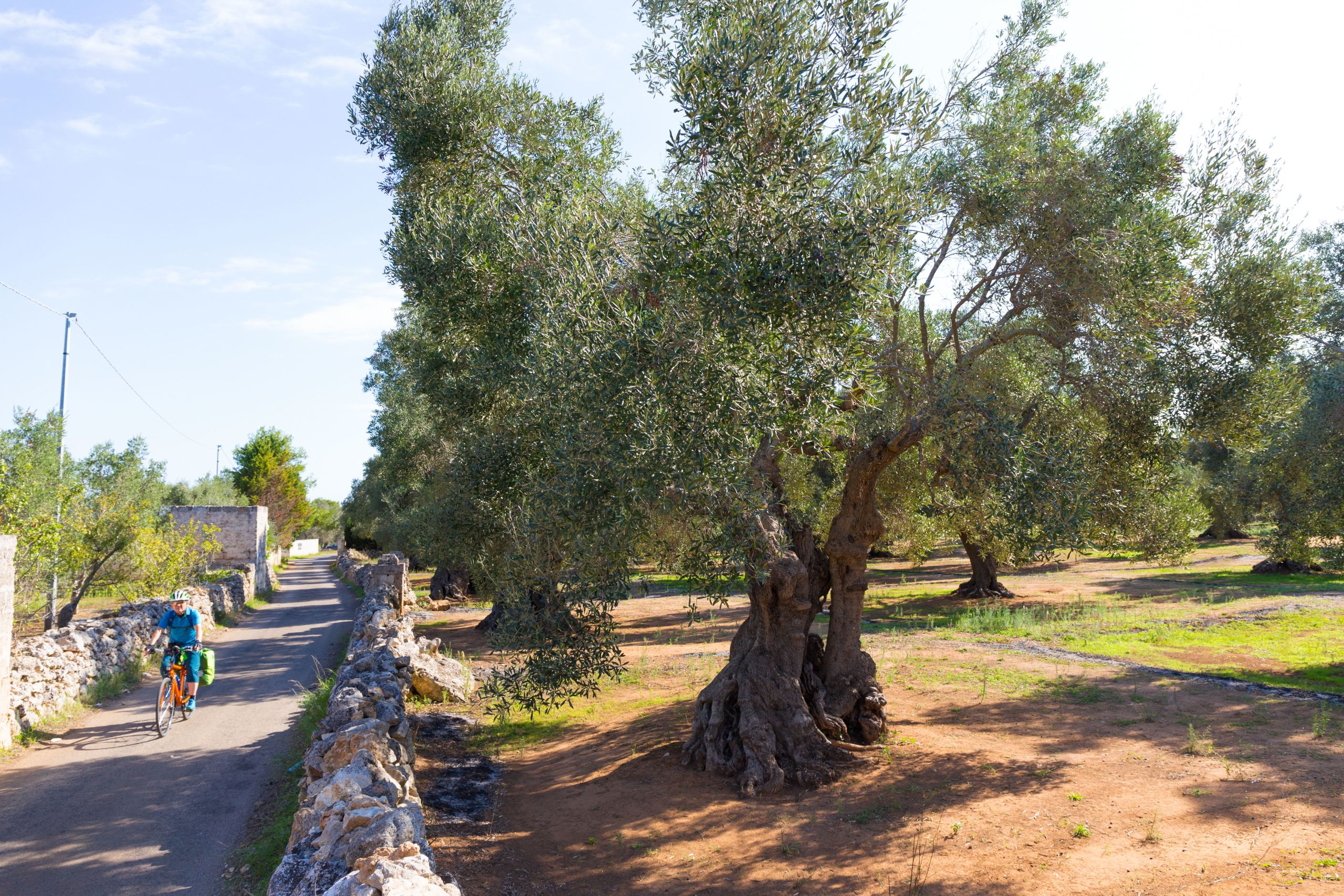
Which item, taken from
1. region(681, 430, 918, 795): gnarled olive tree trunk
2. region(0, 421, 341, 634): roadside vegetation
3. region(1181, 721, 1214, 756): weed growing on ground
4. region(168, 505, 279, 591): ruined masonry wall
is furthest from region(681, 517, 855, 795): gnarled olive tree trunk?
region(168, 505, 279, 591): ruined masonry wall

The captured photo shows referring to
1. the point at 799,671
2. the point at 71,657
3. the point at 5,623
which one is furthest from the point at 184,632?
the point at 799,671

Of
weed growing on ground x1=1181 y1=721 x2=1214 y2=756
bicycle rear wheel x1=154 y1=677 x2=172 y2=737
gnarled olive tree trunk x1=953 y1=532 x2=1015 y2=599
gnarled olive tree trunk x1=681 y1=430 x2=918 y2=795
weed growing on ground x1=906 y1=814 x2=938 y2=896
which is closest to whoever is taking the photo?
weed growing on ground x1=906 y1=814 x2=938 y2=896

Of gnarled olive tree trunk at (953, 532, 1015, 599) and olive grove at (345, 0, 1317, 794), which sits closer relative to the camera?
olive grove at (345, 0, 1317, 794)

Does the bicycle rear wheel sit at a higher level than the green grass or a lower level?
higher

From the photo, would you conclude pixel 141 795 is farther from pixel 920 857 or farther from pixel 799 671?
pixel 920 857

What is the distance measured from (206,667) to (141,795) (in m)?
3.76

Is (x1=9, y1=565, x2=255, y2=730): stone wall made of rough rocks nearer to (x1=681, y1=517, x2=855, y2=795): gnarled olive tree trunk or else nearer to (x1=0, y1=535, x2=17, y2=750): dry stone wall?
(x1=0, y1=535, x2=17, y2=750): dry stone wall

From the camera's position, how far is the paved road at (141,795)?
7141 mm

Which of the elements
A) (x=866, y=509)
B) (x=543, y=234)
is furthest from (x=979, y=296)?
(x=543, y=234)

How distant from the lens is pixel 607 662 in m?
8.41

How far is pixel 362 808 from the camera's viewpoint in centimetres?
594

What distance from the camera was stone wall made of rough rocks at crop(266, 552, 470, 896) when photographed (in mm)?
4625

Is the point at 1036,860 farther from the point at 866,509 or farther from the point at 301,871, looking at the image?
the point at 301,871

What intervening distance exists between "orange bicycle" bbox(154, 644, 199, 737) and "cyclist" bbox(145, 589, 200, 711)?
0.16 feet
